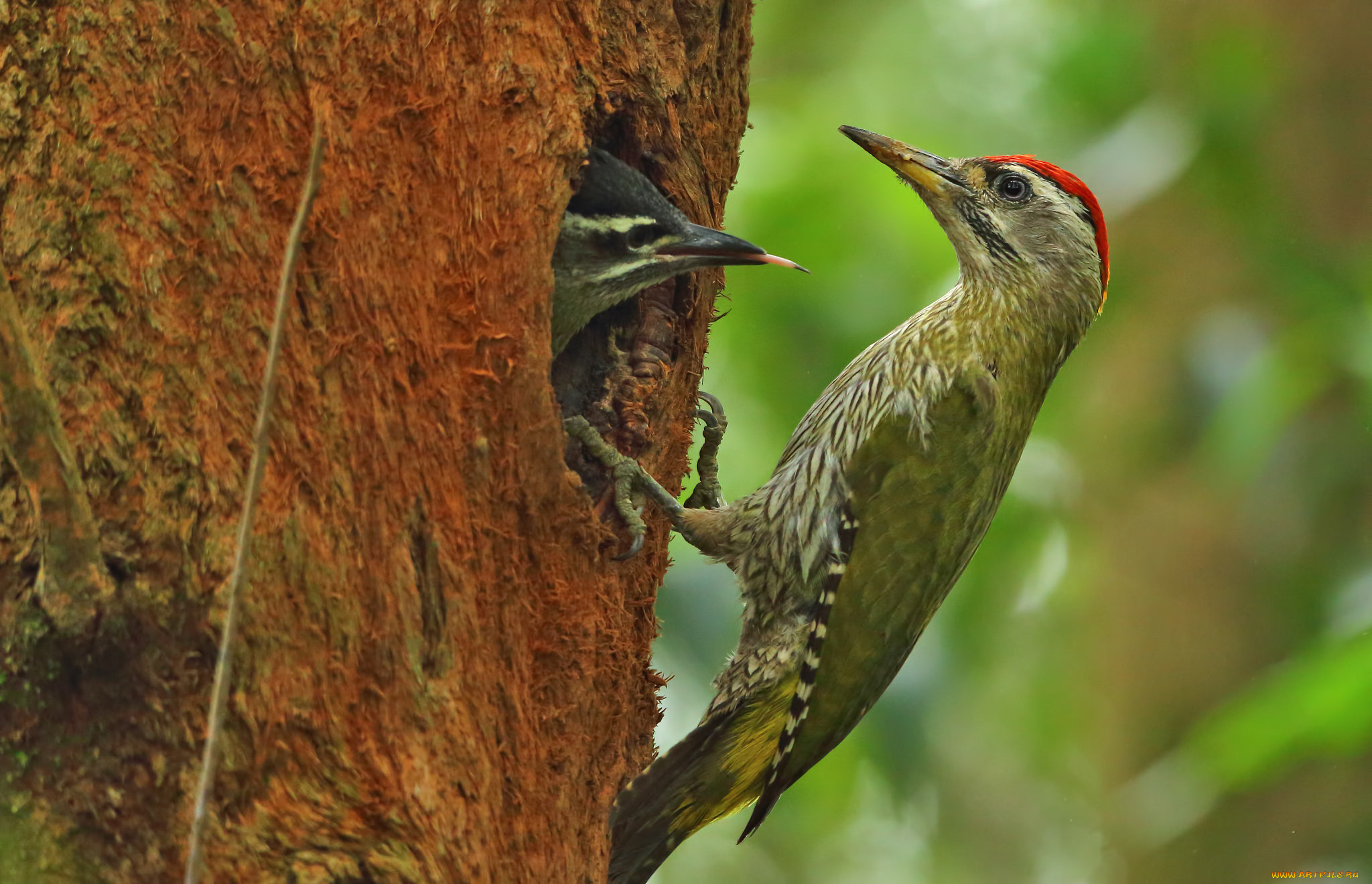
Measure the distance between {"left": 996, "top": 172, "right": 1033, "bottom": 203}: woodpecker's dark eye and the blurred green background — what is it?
1.32m

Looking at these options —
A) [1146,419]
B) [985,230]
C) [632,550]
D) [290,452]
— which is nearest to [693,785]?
[632,550]

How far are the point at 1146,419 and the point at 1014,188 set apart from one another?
9.46 ft

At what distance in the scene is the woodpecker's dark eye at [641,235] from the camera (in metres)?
2.98

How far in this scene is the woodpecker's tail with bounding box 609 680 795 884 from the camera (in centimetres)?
309

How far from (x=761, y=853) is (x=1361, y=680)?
19.7 feet

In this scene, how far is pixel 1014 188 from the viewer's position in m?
4.21

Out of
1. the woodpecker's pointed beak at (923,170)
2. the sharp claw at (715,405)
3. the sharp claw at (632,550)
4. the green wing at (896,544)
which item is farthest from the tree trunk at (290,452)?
the woodpecker's pointed beak at (923,170)

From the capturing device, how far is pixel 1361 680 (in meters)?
3.45

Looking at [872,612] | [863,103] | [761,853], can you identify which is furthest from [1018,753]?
[872,612]

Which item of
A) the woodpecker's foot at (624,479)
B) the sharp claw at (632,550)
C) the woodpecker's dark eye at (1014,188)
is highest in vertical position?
the woodpecker's dark eye at (1014,188)

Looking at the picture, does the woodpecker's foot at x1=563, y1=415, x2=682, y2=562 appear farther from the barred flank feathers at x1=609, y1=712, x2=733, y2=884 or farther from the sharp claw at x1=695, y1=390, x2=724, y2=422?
the sharp claw at x1=695, y1=390, x2=724, y2=422

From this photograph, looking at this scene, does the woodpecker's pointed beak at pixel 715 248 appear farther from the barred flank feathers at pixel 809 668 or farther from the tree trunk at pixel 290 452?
the barred flank feathers at pixel 809 668

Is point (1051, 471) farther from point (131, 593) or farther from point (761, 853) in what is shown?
point (131, 593)

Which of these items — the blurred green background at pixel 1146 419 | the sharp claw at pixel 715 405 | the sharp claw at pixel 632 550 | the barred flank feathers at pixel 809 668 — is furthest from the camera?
the blurred green background at pixel 1146 419
